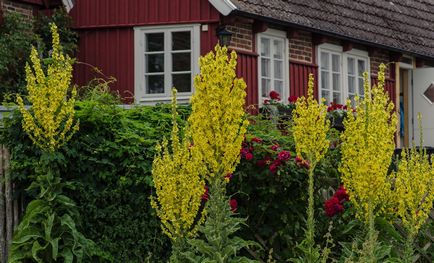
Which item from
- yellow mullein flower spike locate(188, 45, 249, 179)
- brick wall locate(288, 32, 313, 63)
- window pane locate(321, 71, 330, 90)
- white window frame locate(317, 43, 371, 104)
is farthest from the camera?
window pane locate(321, 71, 330, 90)

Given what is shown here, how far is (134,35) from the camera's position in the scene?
18.2 meters

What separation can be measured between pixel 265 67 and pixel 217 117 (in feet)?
38.8

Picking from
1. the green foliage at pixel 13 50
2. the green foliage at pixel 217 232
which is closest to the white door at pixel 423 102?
the green foliage at pixel 13 50

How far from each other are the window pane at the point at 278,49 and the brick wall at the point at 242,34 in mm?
907

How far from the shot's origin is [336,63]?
820 inches

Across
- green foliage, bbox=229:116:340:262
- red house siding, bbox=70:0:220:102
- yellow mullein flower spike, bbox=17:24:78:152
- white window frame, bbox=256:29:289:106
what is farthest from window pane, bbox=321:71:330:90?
yellow mullein flower spike, bbox=17:24:78:152

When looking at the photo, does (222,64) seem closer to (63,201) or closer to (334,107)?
(63,201)

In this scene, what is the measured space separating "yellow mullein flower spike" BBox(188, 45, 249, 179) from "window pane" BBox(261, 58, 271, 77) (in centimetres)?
1151

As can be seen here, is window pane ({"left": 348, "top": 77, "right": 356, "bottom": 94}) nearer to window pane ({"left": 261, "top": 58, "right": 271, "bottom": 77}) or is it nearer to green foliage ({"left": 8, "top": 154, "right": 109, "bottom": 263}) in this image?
window pane ({"left": 261, "top": 58, "right": 271, "bottom": 77})

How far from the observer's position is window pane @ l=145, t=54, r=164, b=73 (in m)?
18.0

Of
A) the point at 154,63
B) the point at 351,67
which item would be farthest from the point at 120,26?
the point at 351,67

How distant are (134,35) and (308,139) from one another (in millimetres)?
10740

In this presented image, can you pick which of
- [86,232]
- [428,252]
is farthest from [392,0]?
[86,232]

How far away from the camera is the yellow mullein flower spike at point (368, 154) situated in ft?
24.2
